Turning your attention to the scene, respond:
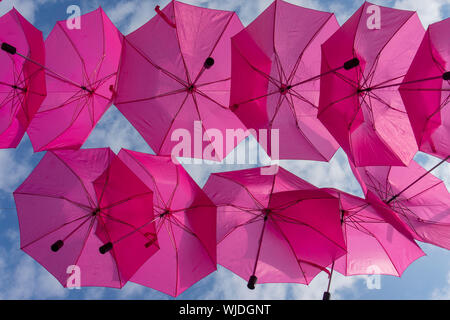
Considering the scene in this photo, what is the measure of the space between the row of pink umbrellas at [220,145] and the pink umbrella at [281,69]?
0.10ft

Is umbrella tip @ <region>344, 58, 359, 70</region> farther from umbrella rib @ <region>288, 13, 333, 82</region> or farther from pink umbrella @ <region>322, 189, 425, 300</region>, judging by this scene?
pink umbrella @ <region>322, 189, 425, 300</region>

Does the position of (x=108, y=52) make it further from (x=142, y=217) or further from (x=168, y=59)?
(x=142, y=217)

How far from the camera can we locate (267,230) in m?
7.78

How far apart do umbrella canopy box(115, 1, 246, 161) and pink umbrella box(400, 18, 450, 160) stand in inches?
155

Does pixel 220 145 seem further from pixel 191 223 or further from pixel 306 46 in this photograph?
pixel 306 46

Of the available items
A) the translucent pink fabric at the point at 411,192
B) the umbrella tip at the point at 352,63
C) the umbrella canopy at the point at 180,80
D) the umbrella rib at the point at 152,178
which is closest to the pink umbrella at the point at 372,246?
the translucent pink fabric at the point at 411,192

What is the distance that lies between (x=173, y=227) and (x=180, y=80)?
359cm

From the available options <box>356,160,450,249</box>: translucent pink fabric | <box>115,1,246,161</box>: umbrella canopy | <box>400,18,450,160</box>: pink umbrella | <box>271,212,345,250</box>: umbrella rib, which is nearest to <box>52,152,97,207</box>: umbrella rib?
<box>115,1,246,161</box>: umbrella canopy

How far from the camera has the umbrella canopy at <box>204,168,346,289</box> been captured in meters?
7.25

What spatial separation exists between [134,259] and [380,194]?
6.16m

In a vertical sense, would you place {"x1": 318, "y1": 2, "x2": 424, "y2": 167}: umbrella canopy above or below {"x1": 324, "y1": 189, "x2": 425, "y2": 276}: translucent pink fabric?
above

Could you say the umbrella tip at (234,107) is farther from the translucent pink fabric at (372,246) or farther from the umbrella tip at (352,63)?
the translucent pink fabric at (372,246)

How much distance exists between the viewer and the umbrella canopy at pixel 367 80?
262 inches

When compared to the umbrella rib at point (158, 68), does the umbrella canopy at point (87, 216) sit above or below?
below
